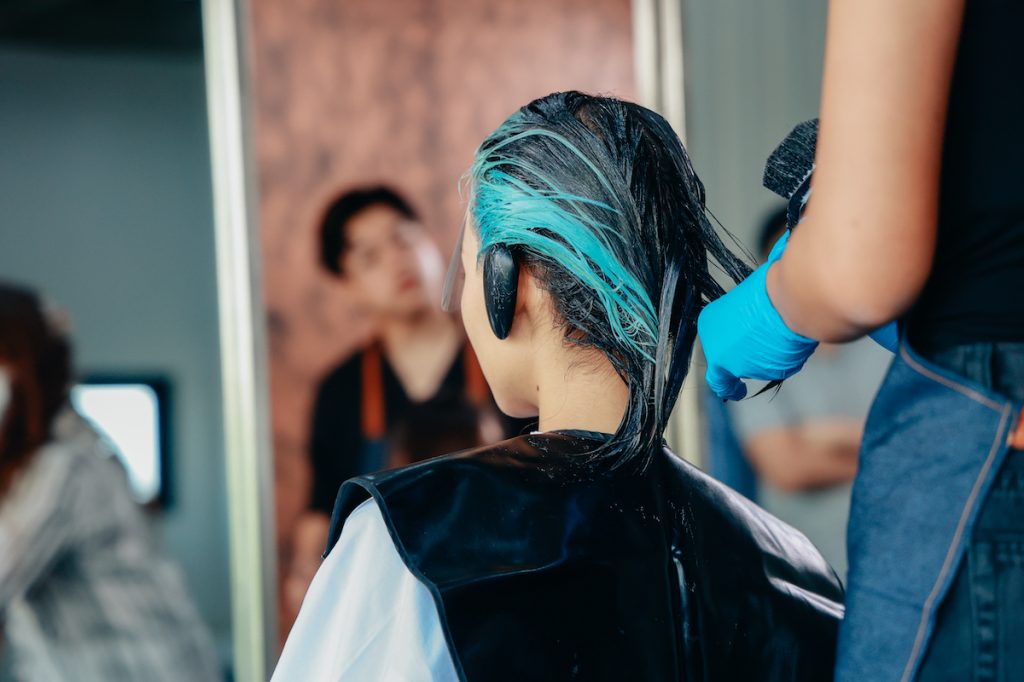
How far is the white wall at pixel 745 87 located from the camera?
111 inches

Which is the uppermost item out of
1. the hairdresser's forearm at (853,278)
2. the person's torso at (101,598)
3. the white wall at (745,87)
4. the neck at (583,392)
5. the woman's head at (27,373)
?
the white wall at (745,87)

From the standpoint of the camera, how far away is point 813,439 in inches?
111

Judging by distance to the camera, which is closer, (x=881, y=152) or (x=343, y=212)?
(x=881, y=152)

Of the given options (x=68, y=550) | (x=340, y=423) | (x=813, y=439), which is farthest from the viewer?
(x=813, y=439)

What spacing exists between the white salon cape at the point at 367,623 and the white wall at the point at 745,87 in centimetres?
213

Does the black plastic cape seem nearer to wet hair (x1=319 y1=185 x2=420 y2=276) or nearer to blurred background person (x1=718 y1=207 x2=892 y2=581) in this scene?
wet hair (x1=319 y1=185 x2=420 y2=276)

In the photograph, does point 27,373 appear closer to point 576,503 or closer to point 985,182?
point 576,503

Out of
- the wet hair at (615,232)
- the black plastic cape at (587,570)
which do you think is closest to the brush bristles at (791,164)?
the wet hair at (615,232)

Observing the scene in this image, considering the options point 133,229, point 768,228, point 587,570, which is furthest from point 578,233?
point 768,228

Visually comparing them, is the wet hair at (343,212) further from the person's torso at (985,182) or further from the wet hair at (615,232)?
the person's torso at (985,182)

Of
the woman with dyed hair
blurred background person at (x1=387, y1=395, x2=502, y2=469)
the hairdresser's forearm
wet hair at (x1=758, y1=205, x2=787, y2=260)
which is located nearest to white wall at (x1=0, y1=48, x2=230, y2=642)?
blurred background person at (x1=387, y1=395, x2=502, y2=469)

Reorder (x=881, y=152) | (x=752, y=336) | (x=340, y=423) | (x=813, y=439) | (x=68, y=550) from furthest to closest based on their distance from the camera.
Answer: (x=813, y=439) → (x=340, y=423) → (x=68, y=550) → (x=752, y=336) → (x=881, y=152)

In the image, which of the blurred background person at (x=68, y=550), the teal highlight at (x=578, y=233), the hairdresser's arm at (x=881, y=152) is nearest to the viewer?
the hairdresser's arm at (x=881, y=152)

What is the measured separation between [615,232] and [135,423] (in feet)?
5.55
